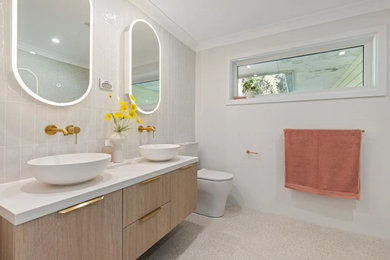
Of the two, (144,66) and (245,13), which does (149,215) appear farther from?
(245,13)

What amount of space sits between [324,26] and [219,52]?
47.5 inches

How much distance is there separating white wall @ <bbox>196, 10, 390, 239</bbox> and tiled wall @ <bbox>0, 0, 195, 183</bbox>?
452mm

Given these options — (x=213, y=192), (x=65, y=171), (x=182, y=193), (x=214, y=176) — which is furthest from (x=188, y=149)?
(x=65, y=171)

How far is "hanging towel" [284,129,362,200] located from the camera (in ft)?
5.67

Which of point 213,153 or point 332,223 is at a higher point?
point 213,153

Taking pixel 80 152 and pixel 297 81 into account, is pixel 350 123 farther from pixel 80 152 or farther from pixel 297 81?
pixel 80 152

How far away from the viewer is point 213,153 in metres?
2.53

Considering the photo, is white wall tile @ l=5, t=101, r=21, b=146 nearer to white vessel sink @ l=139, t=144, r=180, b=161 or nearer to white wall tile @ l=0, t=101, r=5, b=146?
white wall tile @ l=0, t=101, r=5, b=146

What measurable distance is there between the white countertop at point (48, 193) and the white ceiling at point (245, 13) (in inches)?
64.0

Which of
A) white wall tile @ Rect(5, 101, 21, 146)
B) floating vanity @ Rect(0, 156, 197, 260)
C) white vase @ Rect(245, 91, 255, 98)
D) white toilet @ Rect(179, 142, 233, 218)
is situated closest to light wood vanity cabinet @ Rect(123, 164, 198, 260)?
floating vanity @ Rect(0, 156, 197, 260)

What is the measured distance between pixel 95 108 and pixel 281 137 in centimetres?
197

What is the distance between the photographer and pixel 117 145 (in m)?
1.38

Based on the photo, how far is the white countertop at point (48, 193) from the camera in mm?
650

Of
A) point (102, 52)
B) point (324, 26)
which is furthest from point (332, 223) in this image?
point (102, 52)
